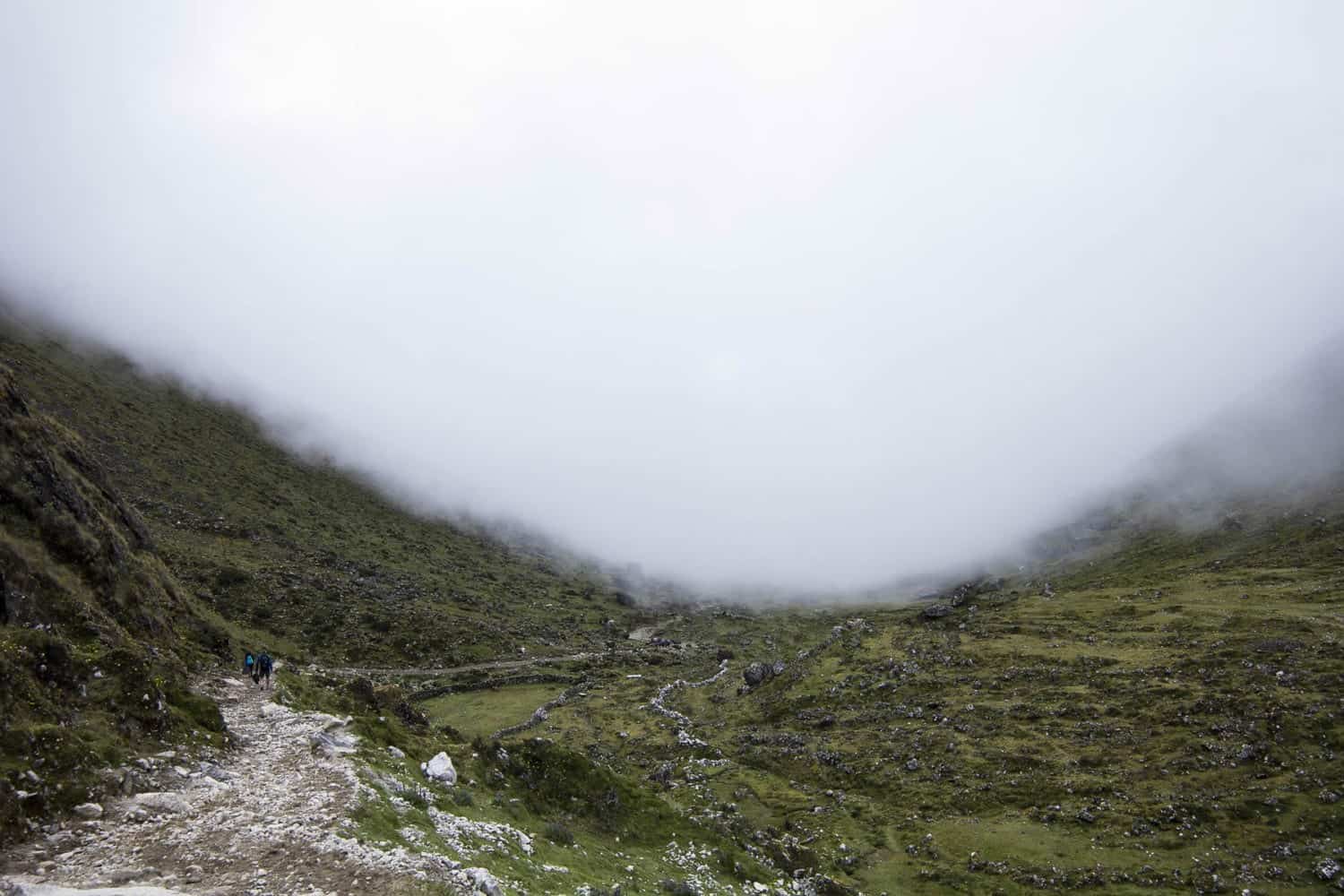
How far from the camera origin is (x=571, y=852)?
26.7 m

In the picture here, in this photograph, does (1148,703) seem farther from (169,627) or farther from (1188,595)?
(169,627)

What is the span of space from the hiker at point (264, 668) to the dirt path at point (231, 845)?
1020 centimetres

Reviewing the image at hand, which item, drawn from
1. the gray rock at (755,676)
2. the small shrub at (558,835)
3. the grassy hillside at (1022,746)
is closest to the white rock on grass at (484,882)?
the grassy hillside at (1022,746)

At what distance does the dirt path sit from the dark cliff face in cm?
138

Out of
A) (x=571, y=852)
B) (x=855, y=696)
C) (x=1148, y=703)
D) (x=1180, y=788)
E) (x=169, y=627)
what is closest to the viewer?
(x=571, y=852)

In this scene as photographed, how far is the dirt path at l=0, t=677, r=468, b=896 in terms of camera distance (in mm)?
14945

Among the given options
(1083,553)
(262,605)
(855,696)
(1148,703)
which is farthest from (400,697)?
(1083,553)

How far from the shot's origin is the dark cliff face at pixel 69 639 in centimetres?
1705

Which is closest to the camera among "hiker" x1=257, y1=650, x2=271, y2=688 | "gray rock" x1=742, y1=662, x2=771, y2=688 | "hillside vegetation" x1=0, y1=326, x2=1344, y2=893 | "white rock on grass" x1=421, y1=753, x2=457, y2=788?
"hillside vegetation" x1=0, y1=326, x2=1344, y2=893

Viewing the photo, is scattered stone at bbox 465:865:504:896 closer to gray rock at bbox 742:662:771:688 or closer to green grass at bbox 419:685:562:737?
green grass at bbox 419:685:562:737

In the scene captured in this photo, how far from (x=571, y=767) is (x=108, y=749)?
67.4ft

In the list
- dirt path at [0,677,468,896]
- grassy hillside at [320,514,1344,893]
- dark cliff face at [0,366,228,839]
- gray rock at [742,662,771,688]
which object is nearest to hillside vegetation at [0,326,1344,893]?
dark cliff face at [0,366,228,839]

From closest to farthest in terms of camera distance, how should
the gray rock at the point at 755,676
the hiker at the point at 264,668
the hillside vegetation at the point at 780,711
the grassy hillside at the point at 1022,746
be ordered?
the hillside vegetation at the point at 780,711
the hiker at the point at 264,668
the grassy hillside at the point at 1022,746
the gray rock at the point at 755,676

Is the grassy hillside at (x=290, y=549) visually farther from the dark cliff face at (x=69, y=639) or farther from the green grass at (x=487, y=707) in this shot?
the dark cliff face at (x=69, y=639)
